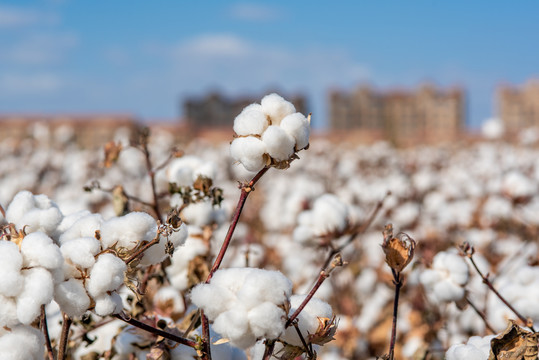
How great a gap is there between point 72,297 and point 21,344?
0.14 meters

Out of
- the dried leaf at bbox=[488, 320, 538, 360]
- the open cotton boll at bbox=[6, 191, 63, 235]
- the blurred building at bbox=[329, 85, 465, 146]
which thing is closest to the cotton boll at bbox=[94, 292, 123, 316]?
the open cotton boll at bbox=[6, 191, 63, 235]

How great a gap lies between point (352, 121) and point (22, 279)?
88.1m

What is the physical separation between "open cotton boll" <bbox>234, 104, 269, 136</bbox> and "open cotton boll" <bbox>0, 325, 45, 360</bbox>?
0.46 m

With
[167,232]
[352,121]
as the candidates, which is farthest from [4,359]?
[352,121]

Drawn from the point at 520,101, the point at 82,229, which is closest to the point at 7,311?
the point at 82,229

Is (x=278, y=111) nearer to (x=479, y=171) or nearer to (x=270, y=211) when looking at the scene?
(x=270, y=211)

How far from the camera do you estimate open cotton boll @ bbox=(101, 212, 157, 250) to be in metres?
0.98

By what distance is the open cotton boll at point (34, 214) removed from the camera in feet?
3.55

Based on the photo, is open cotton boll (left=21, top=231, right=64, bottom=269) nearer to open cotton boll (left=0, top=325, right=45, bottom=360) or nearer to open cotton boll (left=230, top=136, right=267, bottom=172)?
open cotton boll (left=0, top=325, right=45, bottom=360)

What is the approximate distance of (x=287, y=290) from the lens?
0.91 meters

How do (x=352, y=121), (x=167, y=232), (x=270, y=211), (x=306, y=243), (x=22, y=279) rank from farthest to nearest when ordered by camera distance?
(x=352, y=121)
(x=270, y=211)
(x=306, y=243)
(x=167, y=232)
(x=22, y=279)

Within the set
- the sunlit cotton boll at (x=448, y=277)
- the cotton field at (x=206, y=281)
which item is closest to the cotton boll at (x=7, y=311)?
the cotton field at (x=206, y=281)

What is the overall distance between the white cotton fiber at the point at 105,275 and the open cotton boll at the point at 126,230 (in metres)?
0.06

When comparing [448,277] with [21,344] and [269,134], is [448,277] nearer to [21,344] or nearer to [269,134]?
[269,134]
